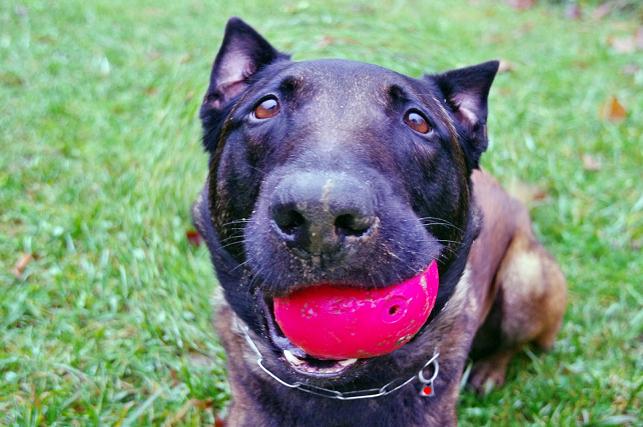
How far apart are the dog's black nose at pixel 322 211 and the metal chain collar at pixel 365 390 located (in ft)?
2.67

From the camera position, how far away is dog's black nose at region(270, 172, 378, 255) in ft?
6.08

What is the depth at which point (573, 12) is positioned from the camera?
31.2 feet

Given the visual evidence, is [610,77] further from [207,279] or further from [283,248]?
[283,248]

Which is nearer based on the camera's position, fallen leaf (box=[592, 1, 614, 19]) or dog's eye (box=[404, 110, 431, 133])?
dog's eye (box=[404, 110, 431, 133])

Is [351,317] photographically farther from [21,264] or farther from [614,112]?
[614,112]

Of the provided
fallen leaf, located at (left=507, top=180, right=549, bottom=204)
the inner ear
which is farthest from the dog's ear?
fallen leaf, located at (left=507, top=180, right=549, bottom=204)

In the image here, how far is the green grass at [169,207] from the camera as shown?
342cm

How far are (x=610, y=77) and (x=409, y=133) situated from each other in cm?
553

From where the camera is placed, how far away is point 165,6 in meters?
9.32

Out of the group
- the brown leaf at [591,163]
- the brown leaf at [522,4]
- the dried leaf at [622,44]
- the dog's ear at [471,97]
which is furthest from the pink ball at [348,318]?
the brown leaf at [522,4]

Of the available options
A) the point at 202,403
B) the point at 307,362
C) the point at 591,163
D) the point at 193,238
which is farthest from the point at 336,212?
the point at 591,163

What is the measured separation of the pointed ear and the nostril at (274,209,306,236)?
3.40ft

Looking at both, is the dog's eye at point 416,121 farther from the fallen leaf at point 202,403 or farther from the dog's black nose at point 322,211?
the fallen leaf at point 202,403

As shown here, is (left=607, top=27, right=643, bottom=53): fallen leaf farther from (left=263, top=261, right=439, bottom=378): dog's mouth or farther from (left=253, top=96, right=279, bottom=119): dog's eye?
(left=263, top=261, right=439, bottom=378): dog's mouth
